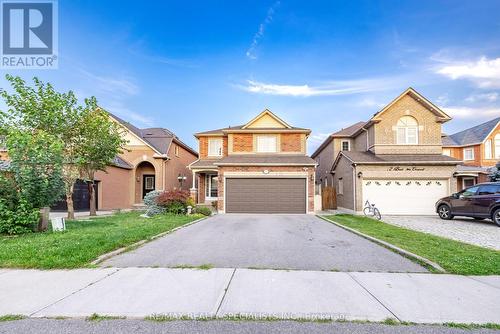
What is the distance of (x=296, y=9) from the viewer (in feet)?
46.1

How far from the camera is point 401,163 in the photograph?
1573cm

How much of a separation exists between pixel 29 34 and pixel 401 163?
21422 millimetres

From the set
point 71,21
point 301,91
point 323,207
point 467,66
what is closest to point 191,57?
point 71,21

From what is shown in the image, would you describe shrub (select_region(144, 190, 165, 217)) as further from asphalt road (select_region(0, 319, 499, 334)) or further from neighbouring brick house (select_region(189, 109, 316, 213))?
asphalt road (select_region(0, 319, 499, 334))

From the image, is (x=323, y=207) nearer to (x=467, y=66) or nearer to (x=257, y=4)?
(x=467, y=66)

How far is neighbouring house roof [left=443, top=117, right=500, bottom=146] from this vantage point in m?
25.6

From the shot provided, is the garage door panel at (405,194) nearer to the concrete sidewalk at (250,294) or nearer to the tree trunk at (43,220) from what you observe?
the concrete sidewalk at (250,294)

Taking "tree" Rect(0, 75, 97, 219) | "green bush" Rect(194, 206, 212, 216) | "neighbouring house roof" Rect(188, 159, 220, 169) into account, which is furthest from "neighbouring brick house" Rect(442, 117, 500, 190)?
"tree" Rect(0, 75, 97, 219)

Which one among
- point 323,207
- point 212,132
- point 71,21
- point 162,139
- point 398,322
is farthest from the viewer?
point 162,139

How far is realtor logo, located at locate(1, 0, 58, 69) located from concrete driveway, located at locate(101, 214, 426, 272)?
11.0 meters

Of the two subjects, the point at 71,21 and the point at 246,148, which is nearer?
the point at 71,21

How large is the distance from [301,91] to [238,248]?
19.0 meters

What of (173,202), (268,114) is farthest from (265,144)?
(173,202)

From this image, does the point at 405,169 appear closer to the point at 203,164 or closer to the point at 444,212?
the point at 444,212
